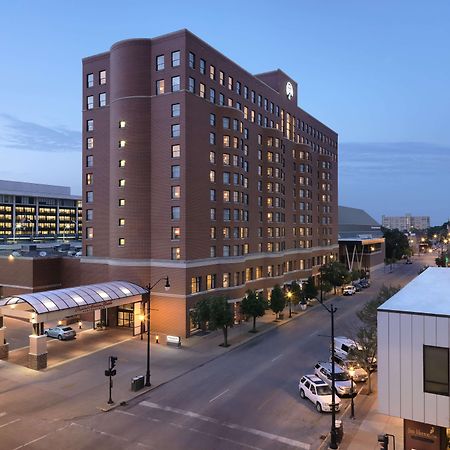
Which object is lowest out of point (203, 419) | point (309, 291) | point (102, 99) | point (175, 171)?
point (203, 419)

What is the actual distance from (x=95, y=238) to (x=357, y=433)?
1607 inches

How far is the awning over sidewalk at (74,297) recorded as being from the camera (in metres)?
36.5

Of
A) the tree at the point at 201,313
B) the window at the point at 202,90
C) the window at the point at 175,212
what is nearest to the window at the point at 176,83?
the window at the point at 202,90

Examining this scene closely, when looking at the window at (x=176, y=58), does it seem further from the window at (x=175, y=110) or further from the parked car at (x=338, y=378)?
the parked car at (x=338, y=378)

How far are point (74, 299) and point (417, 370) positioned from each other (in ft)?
105

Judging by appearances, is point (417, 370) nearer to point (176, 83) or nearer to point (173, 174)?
point (173, 174)

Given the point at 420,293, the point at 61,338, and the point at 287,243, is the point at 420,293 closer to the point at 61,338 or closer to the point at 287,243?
the point at 61,338

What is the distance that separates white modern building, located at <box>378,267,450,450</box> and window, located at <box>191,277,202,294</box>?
98.8 feet

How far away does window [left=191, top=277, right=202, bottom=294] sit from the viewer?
46.6m

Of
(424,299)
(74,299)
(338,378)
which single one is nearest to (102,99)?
(74,299)

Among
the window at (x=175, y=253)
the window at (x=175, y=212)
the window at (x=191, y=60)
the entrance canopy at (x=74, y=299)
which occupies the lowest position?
the entrance canopy at (x=74, y=299)

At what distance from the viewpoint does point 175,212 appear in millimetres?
47312

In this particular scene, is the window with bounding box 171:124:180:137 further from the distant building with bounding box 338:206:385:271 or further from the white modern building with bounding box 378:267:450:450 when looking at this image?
the distant building with bounding box 338:206:385:271

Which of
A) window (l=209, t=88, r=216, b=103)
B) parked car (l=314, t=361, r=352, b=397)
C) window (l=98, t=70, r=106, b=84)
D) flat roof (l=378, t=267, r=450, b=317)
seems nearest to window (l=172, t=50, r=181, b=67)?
window (l=209, t=88, r=216, b=103)
